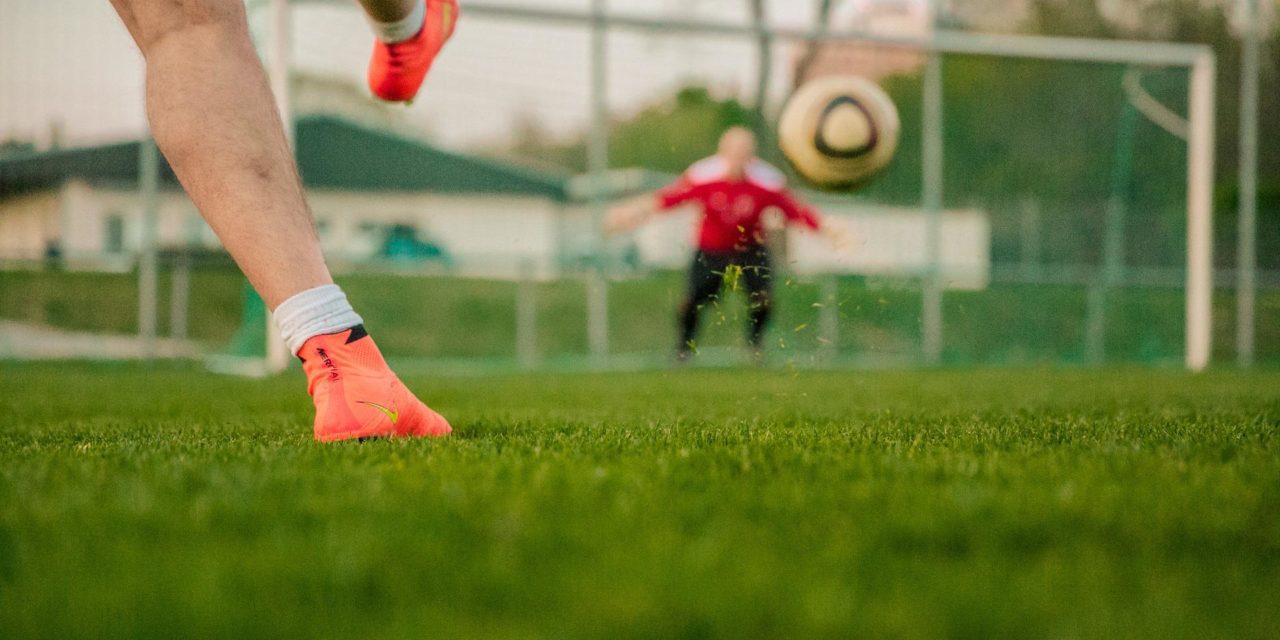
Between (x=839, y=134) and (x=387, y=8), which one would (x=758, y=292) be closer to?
(x=839, y=134)

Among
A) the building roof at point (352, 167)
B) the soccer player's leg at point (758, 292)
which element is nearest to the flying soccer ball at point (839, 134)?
the soccer player's leg at point (758, 292)

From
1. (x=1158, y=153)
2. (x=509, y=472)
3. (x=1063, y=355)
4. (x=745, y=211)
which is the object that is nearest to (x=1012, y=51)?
(x=1158, y=153)

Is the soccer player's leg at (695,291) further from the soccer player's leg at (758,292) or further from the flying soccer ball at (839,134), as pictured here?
the flying soccer ball at (839,134)

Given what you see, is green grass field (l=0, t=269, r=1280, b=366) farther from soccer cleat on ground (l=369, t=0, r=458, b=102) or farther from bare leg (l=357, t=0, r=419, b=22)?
bare leg (l=357, t=0, r=419, b=22)

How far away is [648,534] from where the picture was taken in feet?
3.73

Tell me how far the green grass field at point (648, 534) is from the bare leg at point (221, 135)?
13.2 inches

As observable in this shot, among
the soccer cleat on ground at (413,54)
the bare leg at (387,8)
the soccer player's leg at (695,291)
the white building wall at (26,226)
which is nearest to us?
the bare leg at (387,8)

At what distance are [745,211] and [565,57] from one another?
2344 millimetres

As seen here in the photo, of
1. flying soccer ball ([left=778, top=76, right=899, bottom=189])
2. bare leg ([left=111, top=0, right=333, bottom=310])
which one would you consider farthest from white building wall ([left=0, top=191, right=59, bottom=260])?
bare leg ([left=111, top=0, right=333, bottom=310])

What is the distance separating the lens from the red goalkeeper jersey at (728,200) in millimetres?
6914

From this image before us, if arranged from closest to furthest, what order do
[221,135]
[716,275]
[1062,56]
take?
[221,135]
[716,275]
[1062,56]

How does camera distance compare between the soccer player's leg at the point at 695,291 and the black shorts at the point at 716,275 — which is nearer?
the black shorts at the point at 716,275

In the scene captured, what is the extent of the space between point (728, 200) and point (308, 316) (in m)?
5.19

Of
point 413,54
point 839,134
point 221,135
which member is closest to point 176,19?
point 221,135
